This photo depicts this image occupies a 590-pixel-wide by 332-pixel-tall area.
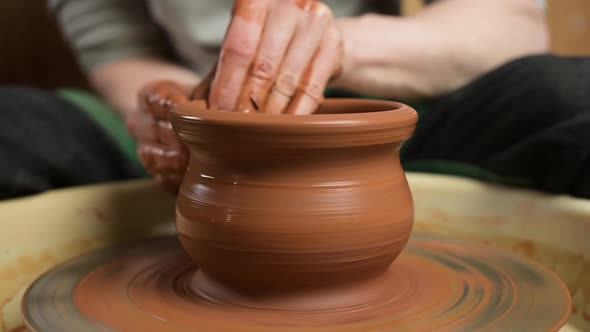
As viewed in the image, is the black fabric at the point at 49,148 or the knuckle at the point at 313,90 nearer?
the knuckle at the point at 313,90

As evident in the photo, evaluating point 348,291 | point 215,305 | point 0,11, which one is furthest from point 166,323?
point 0,11

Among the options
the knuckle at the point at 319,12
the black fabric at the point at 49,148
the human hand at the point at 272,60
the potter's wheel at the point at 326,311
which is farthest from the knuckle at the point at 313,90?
the black fabric at the point at 49,148

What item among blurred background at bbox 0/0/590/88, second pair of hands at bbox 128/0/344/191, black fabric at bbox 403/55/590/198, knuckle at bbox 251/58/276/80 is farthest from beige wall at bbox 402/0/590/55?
knuckle at bbox 251/58/276/80

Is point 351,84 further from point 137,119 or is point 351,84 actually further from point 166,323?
point 166,323

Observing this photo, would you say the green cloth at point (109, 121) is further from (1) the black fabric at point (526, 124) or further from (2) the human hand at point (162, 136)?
(1) the black fabric at point (526, 124)

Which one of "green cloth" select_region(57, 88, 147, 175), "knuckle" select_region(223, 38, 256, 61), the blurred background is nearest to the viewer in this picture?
"knuckle" select_region(223, 38, 256, 61)

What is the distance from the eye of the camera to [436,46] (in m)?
1.37

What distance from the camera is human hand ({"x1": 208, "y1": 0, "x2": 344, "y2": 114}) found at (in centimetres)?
85

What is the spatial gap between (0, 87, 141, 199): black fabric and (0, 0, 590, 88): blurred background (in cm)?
106

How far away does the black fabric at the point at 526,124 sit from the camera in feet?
3.35

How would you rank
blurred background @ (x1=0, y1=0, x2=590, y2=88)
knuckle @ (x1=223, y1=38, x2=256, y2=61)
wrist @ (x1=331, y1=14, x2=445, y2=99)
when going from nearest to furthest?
knuckle @ (x1=223, y1=38, x2=256, y2=61), wrist @ (x1=331, y1=14, x2=445, y2=99), blurred background @ (x1=0, y1=0, x2=590, y2=88)

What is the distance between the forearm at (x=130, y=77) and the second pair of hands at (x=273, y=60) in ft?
2.45

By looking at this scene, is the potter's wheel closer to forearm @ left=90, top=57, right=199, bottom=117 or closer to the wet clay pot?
the wet clay pot

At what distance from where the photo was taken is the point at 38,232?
108 cm
